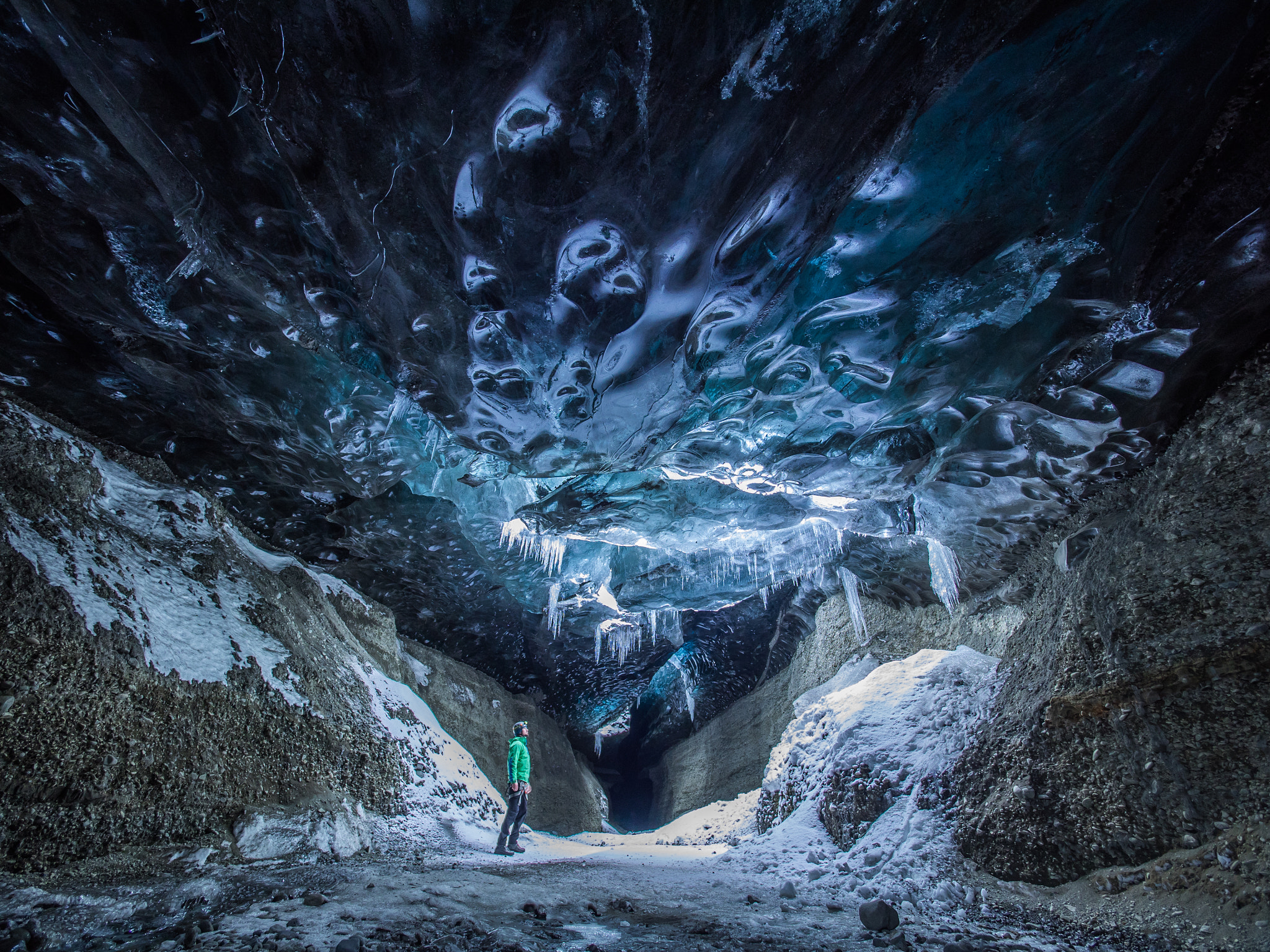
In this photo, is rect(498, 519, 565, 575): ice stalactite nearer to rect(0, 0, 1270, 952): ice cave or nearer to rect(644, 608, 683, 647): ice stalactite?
rect(0, 0, 1270, 952): ice cave

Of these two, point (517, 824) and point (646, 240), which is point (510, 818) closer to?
point (517, 824)

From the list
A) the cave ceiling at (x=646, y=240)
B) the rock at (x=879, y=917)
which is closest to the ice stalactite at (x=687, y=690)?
the cave ceiling at (x=646, y=240)

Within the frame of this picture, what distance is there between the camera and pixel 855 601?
28.1ft

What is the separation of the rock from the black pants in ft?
15.2

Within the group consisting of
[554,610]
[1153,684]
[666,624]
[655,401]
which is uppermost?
[655,401]

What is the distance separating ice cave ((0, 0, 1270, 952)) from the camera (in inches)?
99.0

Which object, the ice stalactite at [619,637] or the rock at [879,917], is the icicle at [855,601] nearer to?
the ice stalactite at [619,637]

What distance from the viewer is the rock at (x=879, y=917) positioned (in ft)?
9.18

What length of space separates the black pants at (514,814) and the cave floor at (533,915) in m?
2.46

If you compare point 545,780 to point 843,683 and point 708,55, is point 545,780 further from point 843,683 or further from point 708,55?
point 708,55

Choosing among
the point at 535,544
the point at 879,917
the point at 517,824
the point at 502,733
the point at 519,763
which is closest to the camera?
the point at 879,917

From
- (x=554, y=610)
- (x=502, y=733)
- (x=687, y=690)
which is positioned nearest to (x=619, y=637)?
Result: (x=554, y=610)

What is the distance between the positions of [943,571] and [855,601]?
2363 mm

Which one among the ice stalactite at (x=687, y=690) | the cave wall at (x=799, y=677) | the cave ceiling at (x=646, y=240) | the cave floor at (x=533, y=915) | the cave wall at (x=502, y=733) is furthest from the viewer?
the ice stalactite at (x=687, y=690)
